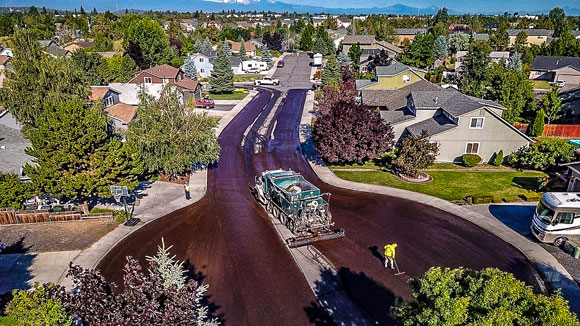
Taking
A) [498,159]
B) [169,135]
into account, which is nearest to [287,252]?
[169,135]

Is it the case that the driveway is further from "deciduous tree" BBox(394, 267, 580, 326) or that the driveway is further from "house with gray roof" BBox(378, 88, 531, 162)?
"deciduous tree" BBox(394, 267, 580, 326)

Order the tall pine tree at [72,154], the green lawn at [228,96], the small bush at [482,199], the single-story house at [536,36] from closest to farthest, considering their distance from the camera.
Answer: the tall pine tree at [72,154] → the small bush at [482,199] → the green lawn at [228,96] → the single-story house at [536,36]

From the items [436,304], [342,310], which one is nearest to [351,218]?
[342,310]

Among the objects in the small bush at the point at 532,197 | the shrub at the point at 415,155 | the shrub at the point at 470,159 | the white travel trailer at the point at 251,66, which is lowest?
the small bush at the point at 532,197

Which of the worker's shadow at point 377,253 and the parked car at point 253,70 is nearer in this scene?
the worker's shadow at point 377,253

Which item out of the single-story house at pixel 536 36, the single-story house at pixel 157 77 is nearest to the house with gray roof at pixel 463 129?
the single-story house at pixel 157 77

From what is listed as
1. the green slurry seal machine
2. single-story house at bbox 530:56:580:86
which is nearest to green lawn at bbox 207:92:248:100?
the green slurry seal machine

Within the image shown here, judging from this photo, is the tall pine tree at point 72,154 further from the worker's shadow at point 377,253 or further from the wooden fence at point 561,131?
the wooden fence at point 561,131
